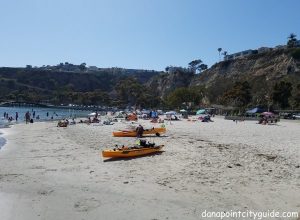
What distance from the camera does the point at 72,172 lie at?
54.3 ft

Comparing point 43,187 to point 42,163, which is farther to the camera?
point 42,163

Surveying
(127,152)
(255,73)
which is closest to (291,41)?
(255,73)

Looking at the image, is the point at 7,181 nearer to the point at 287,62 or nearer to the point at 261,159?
the point at 261,159

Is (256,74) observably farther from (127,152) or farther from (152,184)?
(152,184)

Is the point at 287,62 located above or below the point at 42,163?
above

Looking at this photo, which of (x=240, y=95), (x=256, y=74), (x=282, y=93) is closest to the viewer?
(x=282, y=93)

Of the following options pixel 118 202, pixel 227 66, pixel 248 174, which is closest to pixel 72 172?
pixel 118 202

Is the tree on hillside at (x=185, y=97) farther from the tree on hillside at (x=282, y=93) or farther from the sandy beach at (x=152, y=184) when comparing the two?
the sandy beach at (x=152, y=184)

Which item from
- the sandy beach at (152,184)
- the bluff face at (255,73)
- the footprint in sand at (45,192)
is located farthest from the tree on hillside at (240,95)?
the footprint in sand at (45,192)

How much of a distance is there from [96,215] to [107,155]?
8988 mm

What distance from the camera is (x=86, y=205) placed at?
11.5 metres

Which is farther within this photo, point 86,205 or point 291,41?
point 291,41

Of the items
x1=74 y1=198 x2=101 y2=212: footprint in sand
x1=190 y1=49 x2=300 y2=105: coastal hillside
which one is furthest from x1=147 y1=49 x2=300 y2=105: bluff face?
x1=74 y1=198 x2=101 y2=212: footprint in sand

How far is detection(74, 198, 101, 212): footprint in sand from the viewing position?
11086 mm
